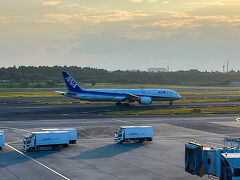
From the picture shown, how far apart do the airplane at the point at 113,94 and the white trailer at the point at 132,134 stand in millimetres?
46508

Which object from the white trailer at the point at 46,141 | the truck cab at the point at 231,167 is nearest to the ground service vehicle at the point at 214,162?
the truck cab at the point at 231,167

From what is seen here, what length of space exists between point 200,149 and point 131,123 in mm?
37717

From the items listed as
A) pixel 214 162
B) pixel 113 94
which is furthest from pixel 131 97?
pixel 214 162

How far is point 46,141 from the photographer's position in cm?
4388

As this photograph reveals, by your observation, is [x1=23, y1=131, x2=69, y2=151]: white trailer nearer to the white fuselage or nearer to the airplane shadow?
the airplane shadow

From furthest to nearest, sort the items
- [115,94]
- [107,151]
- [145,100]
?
→ [115,94], [145,100], [107,151]

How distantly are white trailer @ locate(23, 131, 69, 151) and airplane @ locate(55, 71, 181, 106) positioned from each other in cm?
4953

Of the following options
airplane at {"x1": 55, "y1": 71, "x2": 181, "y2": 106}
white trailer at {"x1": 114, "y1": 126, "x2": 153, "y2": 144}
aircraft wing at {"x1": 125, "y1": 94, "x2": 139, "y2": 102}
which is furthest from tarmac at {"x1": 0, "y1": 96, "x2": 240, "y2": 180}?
aircraft wing at {"x1": 125, "y1": 94, "x2": 139, "y2": 102}

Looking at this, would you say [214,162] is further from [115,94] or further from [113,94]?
[115,94]

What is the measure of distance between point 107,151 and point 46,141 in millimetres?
6716

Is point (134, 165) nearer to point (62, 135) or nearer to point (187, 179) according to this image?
point (187, 179)

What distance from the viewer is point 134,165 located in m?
37.8

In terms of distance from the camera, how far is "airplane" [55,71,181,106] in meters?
95.0

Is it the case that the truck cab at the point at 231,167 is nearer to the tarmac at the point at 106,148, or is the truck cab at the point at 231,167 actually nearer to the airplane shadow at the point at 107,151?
the tarmac at the point at 106,148
